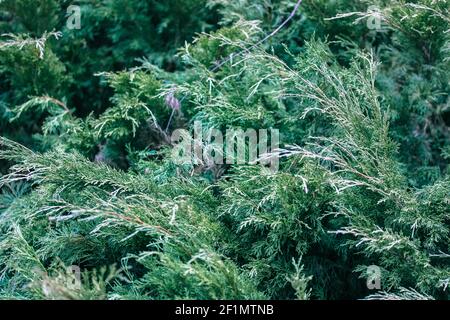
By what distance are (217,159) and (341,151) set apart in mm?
644

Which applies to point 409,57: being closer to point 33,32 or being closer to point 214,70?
point 214,70

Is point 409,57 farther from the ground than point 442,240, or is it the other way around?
point 409,57

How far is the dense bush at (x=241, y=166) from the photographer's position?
2469 millimetres

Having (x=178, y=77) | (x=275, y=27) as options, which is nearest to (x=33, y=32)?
(x=178, y=77)

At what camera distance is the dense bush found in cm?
247

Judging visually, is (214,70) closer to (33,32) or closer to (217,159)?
(217,159)

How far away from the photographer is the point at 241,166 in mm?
2729

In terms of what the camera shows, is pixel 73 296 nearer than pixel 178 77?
Yes

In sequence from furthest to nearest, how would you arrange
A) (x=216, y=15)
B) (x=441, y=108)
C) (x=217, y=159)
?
(x=216, y=15) < (x=441, y=108) < (x=217, y=159)

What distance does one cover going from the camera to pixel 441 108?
3.32 m
